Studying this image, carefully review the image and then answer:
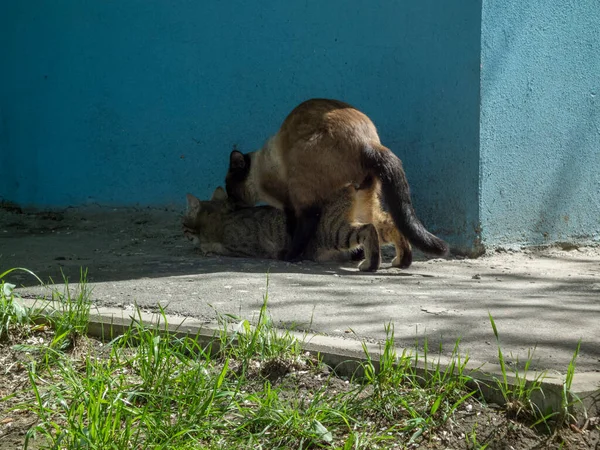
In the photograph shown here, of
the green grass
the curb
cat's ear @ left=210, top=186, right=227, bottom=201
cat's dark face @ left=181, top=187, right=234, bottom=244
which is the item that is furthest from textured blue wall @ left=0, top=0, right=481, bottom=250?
the green grass

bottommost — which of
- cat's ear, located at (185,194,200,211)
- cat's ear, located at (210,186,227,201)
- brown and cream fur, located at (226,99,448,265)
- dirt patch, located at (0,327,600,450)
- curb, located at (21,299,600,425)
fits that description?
dirt patch, located at (0,327,600,450)

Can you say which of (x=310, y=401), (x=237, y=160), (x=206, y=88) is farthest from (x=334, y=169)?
(x=310, y=401)

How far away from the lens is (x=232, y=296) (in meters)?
4.18

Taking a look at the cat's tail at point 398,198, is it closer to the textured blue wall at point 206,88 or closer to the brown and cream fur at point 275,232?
the brown and cream fur at point 275,232

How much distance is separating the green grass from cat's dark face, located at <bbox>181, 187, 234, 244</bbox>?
10.3 feet

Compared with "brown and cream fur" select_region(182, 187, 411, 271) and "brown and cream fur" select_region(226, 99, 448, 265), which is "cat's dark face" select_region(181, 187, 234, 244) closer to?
"brown and cream fur" select_region(182, 187, 411, 271)

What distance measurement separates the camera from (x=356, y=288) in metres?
4.52

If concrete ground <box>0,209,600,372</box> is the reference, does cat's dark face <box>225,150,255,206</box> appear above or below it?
above

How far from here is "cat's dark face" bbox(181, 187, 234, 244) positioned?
6.29m

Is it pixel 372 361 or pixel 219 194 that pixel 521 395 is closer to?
pixel 372 361

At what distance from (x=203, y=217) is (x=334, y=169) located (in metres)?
1.37

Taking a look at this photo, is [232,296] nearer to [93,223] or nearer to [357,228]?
[357,228]

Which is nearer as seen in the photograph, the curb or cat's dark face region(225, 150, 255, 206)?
the curb

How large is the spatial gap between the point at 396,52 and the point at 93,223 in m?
3.21
